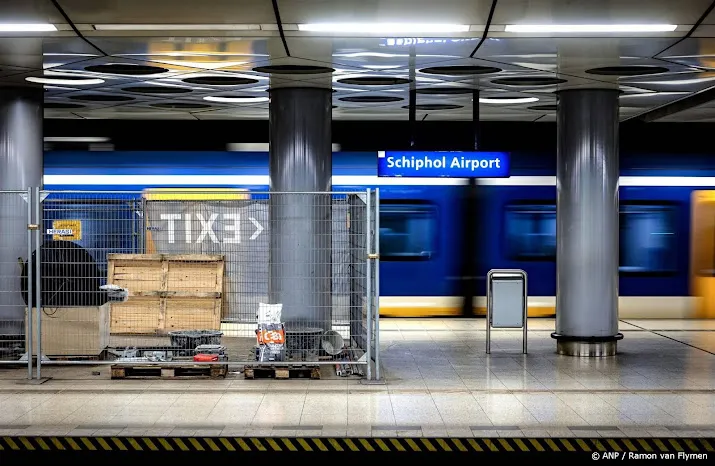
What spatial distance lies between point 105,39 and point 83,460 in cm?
391

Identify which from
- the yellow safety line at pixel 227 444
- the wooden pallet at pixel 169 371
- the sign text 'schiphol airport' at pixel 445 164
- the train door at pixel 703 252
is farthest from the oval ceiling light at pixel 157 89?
the train door at pixel 703 252

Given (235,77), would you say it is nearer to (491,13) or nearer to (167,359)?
(167,359)

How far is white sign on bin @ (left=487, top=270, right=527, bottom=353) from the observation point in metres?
13.1

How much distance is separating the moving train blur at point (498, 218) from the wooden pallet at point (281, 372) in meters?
5.69

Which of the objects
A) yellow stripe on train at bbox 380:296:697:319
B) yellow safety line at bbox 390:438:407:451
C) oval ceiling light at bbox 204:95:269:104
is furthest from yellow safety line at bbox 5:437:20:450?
yellow stripe on train at bbox 380:296:697:319

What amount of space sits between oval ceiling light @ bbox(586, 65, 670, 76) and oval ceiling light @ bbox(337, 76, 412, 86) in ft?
7.34

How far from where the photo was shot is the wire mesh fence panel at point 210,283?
11.2 metres

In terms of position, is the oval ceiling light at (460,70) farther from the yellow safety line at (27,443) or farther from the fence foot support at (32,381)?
the yellow safety line at (27,443)

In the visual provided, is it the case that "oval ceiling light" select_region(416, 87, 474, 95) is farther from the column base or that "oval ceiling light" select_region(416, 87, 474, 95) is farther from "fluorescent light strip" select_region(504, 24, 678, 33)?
"fluorescent light strip" select_region(504, 24, 678, 33)

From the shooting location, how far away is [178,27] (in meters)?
9.02

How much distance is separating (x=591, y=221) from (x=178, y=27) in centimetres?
622

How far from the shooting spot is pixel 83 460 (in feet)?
25.7

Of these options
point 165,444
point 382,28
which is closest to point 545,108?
point 382,28

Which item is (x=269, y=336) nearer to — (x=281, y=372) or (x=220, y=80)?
(x=281, y=372)
